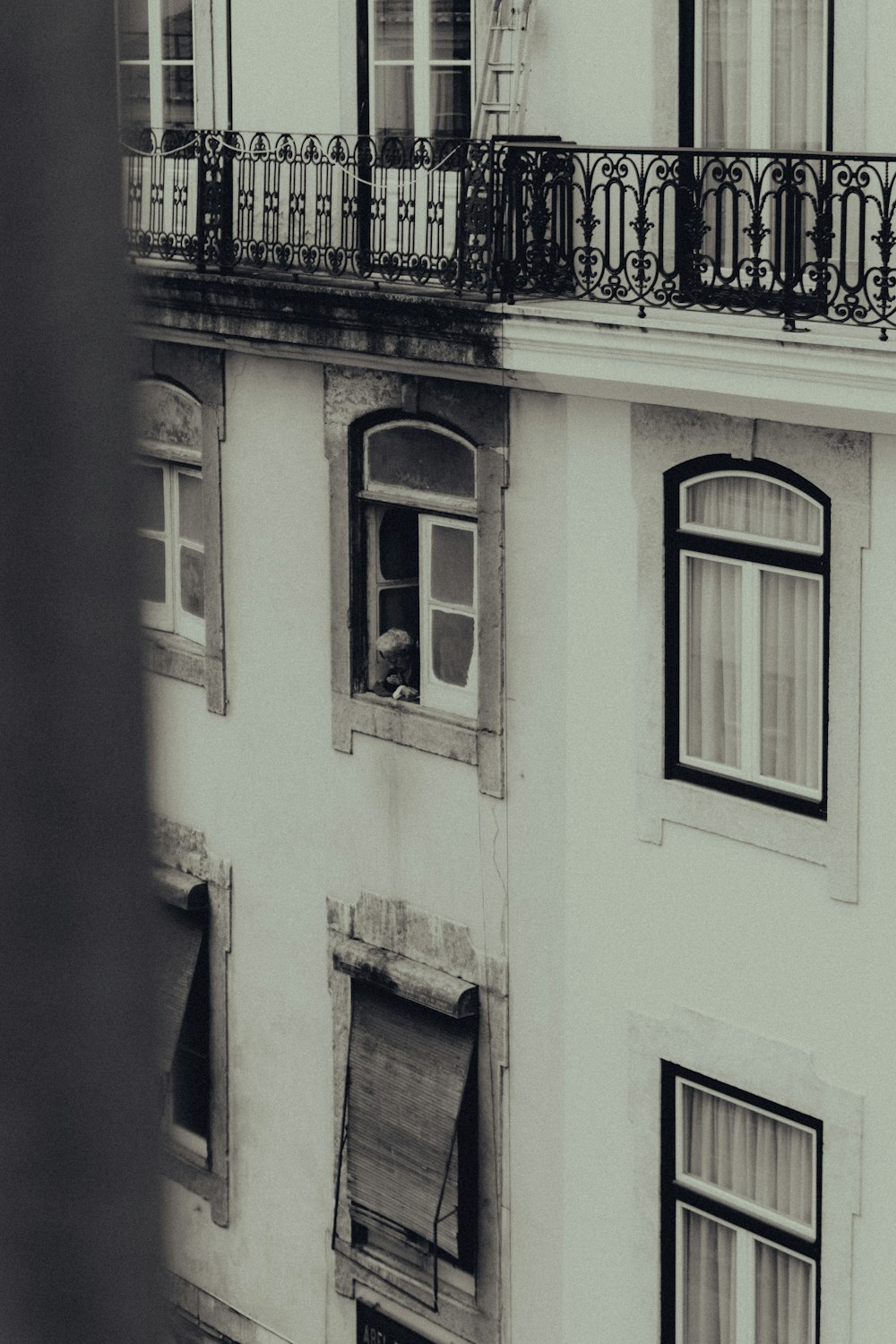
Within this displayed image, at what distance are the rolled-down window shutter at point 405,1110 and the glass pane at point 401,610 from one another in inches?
102

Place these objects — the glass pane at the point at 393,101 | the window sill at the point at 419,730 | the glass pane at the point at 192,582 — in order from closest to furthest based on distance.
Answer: the window sill at the point at 419,730 < the glass pane at the point at 393,101 < the glass pane at the point at 192,582

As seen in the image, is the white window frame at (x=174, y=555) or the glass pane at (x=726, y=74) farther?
the white window frame at (x=174, y=555)

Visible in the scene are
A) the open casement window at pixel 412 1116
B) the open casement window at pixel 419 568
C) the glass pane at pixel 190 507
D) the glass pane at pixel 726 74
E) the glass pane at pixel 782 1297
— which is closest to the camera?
the glass pane at pixel 726 74

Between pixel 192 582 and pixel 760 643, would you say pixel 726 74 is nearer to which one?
pixel 760 643

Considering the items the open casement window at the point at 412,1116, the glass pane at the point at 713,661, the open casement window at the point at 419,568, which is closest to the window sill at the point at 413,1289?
the open casement window at the point at 412,1116

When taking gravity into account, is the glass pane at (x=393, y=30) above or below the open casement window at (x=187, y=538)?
above

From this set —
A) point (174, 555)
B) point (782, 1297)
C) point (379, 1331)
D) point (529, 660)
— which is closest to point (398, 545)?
point (529, 660)

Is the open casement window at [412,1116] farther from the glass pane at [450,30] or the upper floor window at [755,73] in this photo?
the glass pane at [450,30]

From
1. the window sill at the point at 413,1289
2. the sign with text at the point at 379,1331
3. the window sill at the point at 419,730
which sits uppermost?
the window sill at the point at 419,730

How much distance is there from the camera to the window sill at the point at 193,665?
55.5 ft

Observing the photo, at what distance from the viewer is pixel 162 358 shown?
16828 mm

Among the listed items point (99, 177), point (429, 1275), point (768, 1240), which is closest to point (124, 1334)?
point (99, 177)

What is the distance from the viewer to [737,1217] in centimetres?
1343

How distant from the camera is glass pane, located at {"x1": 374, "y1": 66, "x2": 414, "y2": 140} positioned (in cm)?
1470
